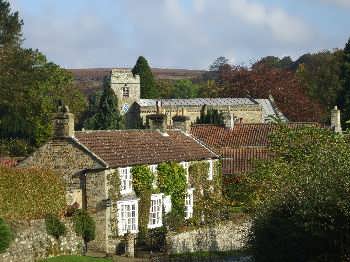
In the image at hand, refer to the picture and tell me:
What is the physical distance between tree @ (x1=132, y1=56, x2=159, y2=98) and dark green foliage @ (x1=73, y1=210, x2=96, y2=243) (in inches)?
2958

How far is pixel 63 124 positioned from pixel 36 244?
8722 mm

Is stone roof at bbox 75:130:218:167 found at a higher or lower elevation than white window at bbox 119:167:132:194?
higher

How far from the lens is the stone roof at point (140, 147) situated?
41250 mm

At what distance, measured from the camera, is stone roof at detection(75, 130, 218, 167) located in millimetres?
41250

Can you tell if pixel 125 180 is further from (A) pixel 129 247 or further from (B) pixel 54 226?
(B) pixel 54 226

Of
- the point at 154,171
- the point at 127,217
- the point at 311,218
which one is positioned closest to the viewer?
the point at 311,218

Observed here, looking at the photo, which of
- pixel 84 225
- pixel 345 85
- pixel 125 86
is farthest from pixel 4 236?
pixel 125 86

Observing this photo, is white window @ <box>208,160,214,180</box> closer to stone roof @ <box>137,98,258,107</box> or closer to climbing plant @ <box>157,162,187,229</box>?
climbing plant @ <box>157,162,187,229</box>

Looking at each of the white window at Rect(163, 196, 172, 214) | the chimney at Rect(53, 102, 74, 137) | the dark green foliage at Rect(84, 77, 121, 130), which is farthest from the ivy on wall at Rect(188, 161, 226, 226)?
the dark green foliage at Rect(84, 77, 121, 130)

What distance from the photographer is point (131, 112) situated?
99750mm

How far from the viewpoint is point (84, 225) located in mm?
37875

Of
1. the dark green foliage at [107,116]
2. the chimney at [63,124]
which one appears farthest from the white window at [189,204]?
the dark green foliage at [107,116]

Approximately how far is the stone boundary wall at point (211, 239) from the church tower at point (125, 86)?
59.9m

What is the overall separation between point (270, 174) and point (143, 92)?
242ft
